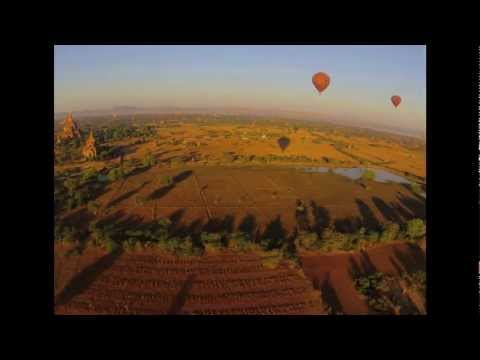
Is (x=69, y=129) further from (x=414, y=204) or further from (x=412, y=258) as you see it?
(x=412, y=258)

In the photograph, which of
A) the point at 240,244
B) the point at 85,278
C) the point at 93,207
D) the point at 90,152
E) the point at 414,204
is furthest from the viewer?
the point at 90,152

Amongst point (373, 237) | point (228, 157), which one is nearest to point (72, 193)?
point (373, 237)

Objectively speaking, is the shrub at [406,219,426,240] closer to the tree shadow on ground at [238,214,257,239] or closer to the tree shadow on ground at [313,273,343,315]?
the tree shadow on ground at [313,273,343,315]

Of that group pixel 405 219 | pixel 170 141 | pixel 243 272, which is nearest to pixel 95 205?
pixel 243 272

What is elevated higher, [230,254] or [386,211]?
[386,211]

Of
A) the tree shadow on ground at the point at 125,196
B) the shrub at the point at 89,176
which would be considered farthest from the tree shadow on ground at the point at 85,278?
the shrub at the point at 89,176

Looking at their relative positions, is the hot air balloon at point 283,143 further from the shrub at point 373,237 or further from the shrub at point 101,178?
the shrub at point 373,237
